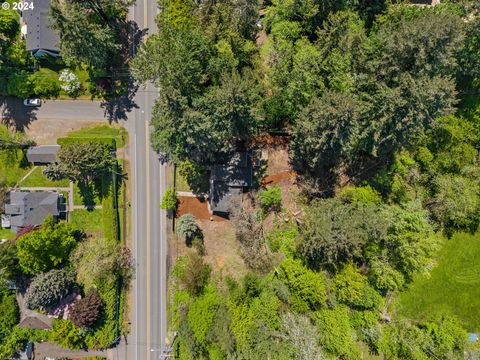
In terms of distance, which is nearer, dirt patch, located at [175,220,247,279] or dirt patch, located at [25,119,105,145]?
dirt patch, located at [175,220,247,279]

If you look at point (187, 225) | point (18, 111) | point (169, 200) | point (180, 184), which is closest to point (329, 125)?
point (180, 184)

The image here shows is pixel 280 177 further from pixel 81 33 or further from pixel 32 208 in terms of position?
pixel 32 208

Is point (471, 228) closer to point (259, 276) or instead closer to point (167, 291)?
point (259, 276)

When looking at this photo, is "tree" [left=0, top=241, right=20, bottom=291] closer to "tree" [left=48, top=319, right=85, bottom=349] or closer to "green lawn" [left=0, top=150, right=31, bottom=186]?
"tree" [left=48, top=319, right=85, bottom=349]

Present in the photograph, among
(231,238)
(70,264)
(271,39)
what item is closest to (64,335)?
(70,264)

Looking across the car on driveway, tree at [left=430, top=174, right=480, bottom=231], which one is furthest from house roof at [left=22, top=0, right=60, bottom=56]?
tree at [left=430, top=174, right=480, bottom=231]

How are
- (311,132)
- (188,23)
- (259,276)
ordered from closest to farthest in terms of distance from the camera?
(311,132), (188,23), (259,276)
